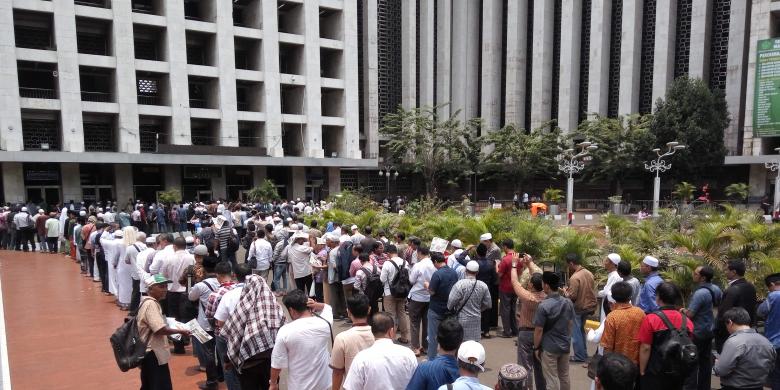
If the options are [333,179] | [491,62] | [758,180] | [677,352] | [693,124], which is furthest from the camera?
[491,62]

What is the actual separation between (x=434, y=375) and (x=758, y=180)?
39398 millimetres

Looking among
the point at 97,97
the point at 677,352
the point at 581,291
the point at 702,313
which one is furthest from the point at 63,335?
the point at 97,97

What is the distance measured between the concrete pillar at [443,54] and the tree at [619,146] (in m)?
14.6

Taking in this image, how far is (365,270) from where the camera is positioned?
8.20m

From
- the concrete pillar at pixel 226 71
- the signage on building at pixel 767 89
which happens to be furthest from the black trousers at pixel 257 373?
the signage on building at pixel 767 89

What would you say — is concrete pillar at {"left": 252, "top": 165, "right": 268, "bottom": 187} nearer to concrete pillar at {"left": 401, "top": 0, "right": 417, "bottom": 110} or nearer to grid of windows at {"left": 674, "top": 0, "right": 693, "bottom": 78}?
concrete pillar at {"left": 401, "top": 0, "right": 417, "bottom": 110}

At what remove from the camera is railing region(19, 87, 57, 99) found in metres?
29.4

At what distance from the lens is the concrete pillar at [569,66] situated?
4131 cm

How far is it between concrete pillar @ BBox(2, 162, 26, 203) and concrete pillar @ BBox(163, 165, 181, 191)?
7.65 m

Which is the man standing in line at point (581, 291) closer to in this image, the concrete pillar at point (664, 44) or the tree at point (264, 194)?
the tree at point (264, 194)

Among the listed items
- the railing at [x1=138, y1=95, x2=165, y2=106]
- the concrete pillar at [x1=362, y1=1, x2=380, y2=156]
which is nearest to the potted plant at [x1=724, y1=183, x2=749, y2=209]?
the concrete pillar at [x1=362, y1=1, x2=380, y2=156]

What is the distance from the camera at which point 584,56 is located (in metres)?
43.1

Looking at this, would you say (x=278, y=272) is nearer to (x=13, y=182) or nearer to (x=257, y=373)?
(x=257, y=373)

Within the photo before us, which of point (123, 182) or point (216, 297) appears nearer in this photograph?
point (216, 297)
